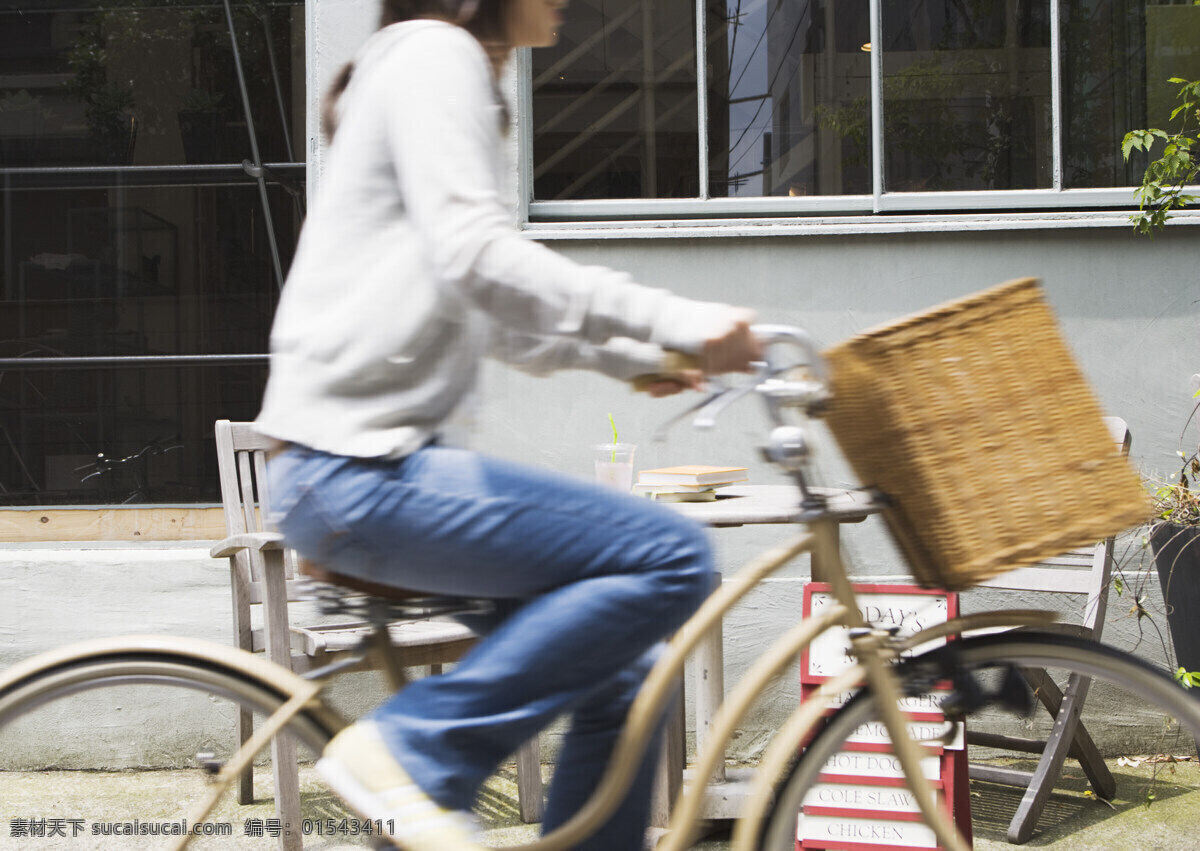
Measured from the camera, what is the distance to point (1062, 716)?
9.14 feet

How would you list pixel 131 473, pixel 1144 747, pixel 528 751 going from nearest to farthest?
pixel 528 751 < pixel 1144 747 < pixel 131 473

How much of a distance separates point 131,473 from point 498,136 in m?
3.01

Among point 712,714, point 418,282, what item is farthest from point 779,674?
point 712,714

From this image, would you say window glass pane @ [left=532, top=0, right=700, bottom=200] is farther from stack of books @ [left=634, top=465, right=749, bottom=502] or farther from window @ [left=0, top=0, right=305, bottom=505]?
stack of books @ [left=634, top=465, right=749, bottom=502]

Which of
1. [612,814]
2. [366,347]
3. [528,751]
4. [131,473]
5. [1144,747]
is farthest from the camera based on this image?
[131,473]

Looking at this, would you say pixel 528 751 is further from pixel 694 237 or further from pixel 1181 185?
pixel 1181 185

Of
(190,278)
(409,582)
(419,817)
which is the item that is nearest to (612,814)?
(419,817)

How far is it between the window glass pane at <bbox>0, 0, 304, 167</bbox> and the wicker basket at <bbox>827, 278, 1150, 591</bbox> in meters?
3.01

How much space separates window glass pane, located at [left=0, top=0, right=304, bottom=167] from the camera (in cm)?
376

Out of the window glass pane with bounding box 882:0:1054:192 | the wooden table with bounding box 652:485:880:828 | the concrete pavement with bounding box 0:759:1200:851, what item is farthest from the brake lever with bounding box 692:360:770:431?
the window glass pane with bounding box 882:0:1054:192

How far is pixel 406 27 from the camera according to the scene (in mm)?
1230

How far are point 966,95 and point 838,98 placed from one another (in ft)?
1.50

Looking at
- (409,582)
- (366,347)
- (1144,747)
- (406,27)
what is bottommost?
(1144,747)

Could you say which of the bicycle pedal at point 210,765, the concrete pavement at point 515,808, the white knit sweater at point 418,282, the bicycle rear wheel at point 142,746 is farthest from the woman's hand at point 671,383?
the concrete pavement at point 515,808
